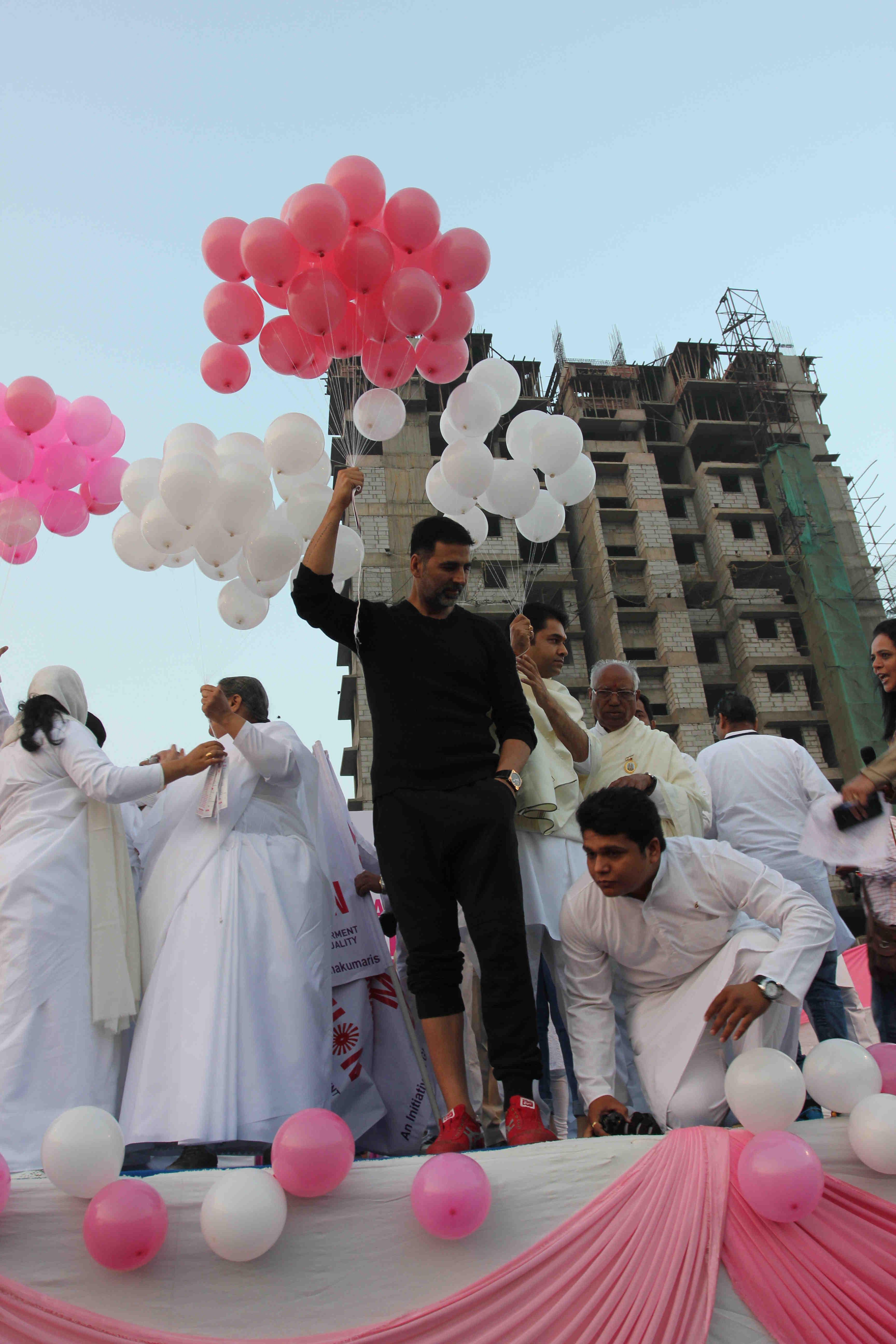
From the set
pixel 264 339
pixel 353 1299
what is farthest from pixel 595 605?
pixel 353 1299

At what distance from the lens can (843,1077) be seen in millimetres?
2391

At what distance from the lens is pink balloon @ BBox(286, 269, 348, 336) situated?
154 inches

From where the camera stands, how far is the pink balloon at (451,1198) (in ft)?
6.74

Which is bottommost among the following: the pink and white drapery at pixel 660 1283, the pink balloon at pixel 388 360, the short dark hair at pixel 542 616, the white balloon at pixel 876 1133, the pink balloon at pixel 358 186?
the pink and white drapery at pixel 660 1283

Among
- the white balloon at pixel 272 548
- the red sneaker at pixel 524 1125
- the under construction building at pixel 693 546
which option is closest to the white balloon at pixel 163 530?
the white balloon at pixel 272 548

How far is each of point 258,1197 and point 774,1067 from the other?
117 centimetres

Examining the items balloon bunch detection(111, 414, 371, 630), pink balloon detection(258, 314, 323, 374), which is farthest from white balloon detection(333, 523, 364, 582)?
pink balloon detection(258, 314, 323, 374)

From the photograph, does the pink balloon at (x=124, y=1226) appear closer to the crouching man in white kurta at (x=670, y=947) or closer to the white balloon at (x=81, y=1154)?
the white balloon at (x=81, y=1154)

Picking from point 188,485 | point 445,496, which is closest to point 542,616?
point 445,496

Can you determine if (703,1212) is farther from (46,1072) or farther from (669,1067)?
(46,1072)

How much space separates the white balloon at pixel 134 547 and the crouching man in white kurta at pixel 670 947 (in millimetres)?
2740

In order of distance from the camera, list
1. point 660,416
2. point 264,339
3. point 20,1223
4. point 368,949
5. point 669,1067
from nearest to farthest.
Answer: point 20,1223, point 669,1067, point 368,949, point 264,339, point 660,416

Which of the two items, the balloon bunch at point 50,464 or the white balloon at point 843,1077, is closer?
the white balloon at point 843,1077

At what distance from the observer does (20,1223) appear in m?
2.12
